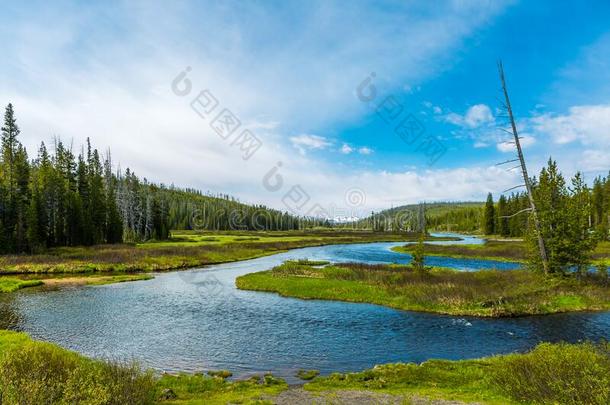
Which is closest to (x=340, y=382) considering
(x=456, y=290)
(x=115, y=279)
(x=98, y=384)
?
(x=98, y=384)

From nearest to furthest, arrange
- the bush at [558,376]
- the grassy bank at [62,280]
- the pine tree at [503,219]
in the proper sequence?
the bush at [558,376] < the grassy bank at [62,280] < the pine tree at [503,219]

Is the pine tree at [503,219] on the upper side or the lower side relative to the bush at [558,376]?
upper

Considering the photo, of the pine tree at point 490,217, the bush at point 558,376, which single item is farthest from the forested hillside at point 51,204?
the pine tree at point 490,217

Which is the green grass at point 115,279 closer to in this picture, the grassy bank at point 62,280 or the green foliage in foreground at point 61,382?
the grassy bank at point 62,280

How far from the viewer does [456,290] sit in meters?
34.9

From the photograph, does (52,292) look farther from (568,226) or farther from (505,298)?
(568,226)

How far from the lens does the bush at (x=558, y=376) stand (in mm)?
11062

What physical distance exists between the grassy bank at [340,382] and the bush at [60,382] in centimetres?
3

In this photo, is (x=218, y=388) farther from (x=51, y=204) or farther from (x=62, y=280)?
(x=51, y=204)

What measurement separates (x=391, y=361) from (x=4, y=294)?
40639 mm

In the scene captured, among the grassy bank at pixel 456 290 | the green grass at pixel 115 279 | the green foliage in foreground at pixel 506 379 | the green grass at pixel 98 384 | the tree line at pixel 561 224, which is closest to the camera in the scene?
the green grass at pixel 98 384

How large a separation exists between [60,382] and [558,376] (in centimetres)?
1663

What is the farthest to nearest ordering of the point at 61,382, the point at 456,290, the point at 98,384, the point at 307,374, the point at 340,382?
the point at 456,290 < the point at 307,374 < the point at 340,382 < the point at 61,382 < the point at 98,384

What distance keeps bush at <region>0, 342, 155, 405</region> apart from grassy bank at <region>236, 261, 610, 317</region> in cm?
2522
